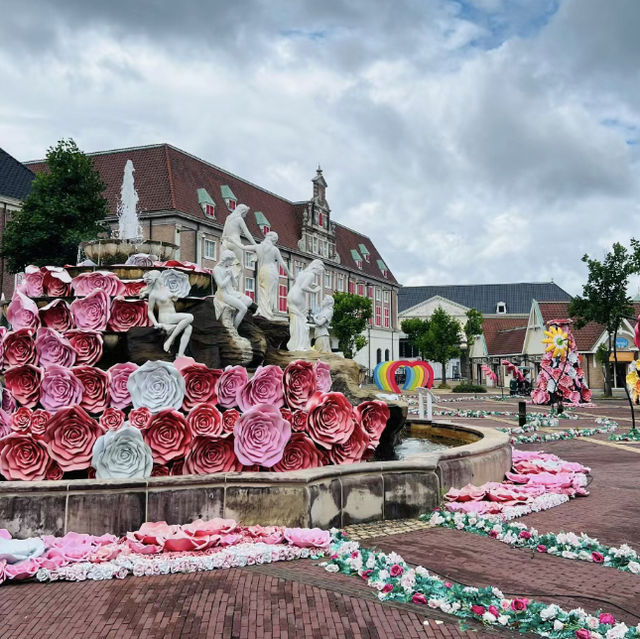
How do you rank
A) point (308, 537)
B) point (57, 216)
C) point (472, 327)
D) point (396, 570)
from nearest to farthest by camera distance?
point (396, 570) → point (308, 537) → point (57, 216) → point (472, 327)

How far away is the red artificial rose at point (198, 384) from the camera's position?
7.85m

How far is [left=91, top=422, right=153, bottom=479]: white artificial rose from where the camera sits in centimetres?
696

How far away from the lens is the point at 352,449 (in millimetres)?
8094

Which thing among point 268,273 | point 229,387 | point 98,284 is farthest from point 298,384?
point 268,273

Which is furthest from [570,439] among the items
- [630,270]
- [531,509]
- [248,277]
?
[248,277]

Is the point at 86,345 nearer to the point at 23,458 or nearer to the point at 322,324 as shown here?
the point at 23,458

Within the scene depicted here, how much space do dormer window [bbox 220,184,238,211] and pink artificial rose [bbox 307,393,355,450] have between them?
4802 centimetres

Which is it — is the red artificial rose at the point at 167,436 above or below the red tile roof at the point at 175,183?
below

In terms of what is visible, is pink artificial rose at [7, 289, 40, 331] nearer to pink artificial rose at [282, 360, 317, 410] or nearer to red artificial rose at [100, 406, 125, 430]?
red artificial rose at [100, 406, 125, 430]

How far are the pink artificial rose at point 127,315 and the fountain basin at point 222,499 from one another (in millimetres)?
3768

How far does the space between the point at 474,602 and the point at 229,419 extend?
370cm

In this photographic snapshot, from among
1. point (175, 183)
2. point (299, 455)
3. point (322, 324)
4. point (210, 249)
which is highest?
point (175, 183)

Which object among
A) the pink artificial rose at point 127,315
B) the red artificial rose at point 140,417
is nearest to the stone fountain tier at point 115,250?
the pink artificial rose at point 127,315

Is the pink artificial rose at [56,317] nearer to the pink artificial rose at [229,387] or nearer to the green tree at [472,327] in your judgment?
the pink artificial rose at [229,387]
